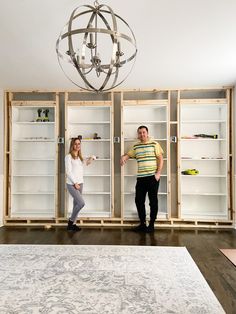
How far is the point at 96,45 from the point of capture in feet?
6.23

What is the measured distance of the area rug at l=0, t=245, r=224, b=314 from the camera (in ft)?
6.48

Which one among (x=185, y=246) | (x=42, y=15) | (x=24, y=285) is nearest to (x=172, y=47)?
(x=42, y=15)

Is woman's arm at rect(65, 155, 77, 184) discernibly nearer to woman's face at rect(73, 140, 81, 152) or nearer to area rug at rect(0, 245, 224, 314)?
woman's face at rect(73, 140, 81, 152)

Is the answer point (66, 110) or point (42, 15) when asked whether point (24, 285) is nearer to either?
point (42, 15)

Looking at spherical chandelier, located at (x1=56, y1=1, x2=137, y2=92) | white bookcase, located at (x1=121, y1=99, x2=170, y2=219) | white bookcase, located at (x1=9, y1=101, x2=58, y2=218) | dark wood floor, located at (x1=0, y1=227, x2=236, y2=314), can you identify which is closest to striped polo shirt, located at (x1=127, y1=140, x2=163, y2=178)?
white bookcase, located at (x1=121, y1=99, x2=170, y2=219)

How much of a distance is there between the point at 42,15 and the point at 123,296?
263cm

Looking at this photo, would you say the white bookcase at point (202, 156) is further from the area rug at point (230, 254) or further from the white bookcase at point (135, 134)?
the area rug at point (230, 254)

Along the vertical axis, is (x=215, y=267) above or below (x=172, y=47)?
below

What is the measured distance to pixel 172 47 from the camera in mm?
3143

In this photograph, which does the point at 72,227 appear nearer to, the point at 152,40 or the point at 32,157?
the point at 32,157

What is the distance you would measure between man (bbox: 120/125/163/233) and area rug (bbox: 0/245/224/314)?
1038 millimetres

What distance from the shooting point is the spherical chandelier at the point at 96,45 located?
1.70 meters

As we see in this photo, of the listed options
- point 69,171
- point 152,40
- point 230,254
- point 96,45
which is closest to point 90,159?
point 69,171

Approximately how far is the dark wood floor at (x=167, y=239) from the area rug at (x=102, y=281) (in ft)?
0.65
